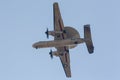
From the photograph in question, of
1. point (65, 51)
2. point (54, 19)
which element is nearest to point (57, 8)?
point (54, 19)

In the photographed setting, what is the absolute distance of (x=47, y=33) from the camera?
14438 centimetres

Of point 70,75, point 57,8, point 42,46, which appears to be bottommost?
point 70,75

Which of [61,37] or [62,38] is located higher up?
[61,37]

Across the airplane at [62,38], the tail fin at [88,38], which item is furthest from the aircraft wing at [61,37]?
the tail fin at [88,38]

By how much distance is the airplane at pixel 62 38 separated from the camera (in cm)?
13850

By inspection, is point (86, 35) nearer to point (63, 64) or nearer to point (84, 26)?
point (84, 26)

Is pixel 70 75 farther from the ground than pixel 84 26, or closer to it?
closer to it

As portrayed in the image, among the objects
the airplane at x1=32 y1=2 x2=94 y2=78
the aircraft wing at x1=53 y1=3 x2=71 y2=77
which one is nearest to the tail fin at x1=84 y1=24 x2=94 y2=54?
the airplane at x1=32 y1=2 x2=94 y2=78

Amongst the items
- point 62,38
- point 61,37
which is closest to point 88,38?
point 62,38

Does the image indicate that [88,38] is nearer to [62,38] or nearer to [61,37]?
[62,38]

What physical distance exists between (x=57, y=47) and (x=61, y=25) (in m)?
6.47

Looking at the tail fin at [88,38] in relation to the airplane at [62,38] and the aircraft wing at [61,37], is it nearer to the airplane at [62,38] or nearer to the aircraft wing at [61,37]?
the airplane at [62,38]

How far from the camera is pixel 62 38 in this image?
142500mm

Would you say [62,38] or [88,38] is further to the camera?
[62,38]
